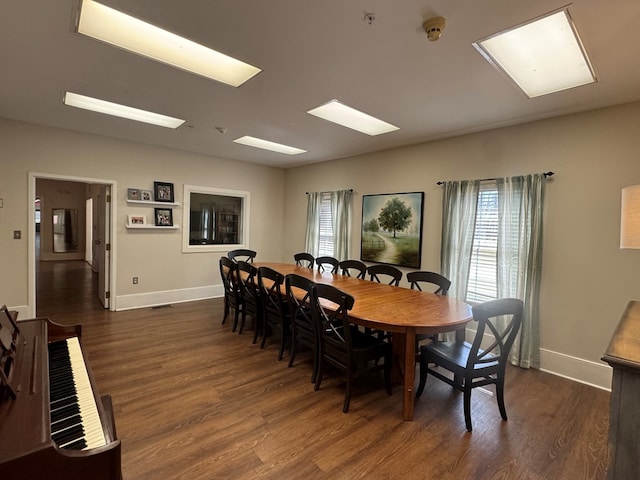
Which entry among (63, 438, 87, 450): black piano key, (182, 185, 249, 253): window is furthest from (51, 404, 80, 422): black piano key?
(182, 185, 249, 253): window

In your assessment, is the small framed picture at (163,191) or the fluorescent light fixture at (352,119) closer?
the fluorescent light fixture at (352,119)

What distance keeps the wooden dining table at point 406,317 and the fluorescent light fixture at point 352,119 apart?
2.01 meters

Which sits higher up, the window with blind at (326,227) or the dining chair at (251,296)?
the window with blind at (326,227)

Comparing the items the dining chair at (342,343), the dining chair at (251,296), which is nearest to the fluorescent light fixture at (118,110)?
the dining chair at (251,296)

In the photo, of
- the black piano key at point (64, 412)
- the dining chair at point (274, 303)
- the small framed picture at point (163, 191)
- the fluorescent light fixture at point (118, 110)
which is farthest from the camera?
the small framed picture at point (163, 191)

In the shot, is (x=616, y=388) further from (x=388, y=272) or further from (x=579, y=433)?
(x=388, y=272)

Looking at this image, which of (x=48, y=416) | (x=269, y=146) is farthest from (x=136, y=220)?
(x=48, y=416)

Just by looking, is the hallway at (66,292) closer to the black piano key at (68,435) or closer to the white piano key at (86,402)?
the white piano key at (86,402)

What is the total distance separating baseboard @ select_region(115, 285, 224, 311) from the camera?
495cm

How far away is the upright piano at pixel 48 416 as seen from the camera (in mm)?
773

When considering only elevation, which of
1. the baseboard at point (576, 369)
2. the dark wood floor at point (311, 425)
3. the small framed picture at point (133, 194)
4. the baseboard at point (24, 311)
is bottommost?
the dark wood floor at point (311, 425)

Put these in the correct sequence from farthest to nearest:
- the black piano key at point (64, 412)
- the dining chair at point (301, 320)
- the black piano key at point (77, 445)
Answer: the dining chair at point (301, 320)
the black piano key at point (64, 412)
the black piano key at point (77, 445)

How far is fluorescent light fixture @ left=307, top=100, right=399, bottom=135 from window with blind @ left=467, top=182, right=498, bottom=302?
1.39 meters

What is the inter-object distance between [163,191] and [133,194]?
0.45 meters
